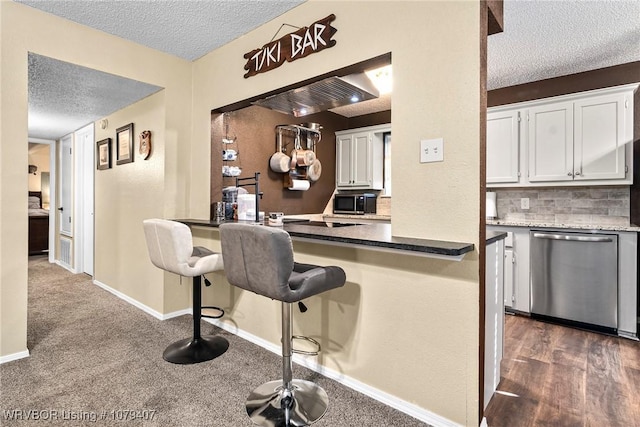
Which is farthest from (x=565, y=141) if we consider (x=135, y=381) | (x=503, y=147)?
(x=135, y=381)

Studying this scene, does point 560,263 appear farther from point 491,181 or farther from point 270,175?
point 270,175

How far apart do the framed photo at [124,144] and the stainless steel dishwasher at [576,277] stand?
13.9 feet

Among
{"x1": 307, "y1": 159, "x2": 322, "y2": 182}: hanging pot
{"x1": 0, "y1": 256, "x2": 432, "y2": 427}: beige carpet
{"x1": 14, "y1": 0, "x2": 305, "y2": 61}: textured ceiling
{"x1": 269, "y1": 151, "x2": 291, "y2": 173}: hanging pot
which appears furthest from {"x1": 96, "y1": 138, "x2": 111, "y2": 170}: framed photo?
{"x1": 307, "y1": 159, "x2": 322, "y2": 182}: hanging pot

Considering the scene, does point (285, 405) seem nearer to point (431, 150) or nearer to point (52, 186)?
point (431, 150)

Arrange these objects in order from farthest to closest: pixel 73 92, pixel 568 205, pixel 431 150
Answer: pixel 568 205, pixel 73 92, pixel 431 150

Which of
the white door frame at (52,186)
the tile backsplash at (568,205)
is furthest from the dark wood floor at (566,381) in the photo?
the white door frame at (52,186)

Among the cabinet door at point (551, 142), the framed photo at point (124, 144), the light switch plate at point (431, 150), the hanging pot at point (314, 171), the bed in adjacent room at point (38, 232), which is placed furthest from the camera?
the bed in adjacent room at point (38, 232)

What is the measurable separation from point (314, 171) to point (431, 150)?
2784mm

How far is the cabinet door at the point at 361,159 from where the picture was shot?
186 inches

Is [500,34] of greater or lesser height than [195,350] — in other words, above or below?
above

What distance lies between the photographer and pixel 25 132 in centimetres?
238

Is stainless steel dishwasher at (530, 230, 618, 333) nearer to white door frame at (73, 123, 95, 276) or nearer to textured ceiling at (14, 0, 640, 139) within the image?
textured ceiling at (14, 0, 640, 139)

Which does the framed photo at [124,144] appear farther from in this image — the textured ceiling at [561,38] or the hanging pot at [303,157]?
the textured ceiling at [561,38]

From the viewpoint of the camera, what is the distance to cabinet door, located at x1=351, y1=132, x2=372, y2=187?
4.72 m
